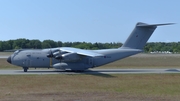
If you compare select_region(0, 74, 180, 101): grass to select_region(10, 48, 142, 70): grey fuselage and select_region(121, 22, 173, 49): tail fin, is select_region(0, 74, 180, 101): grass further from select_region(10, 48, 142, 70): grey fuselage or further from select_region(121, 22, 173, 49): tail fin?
select_region(121, 22, 173, 49): tail fin

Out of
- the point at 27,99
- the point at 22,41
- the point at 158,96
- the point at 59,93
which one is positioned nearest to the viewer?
the point at 27,99

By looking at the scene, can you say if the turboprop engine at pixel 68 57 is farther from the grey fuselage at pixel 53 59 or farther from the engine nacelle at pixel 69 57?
the grey fuselage at pixel 53 59

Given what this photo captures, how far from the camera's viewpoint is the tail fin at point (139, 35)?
36250mm

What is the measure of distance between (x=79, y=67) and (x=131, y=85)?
12.6 meters

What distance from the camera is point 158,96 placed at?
1753 cm

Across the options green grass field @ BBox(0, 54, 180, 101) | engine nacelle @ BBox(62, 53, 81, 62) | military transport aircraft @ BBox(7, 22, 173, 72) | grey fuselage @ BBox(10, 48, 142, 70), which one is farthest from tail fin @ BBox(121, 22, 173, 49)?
green grass field @ BBox(0, 54, 180, 101)

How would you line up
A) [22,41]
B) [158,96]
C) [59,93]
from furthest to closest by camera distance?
[22,41], [59,93], [158,96]

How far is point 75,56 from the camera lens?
34281 mm

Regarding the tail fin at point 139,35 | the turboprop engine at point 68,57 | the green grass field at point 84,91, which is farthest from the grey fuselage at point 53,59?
the green grass field at point 84,91

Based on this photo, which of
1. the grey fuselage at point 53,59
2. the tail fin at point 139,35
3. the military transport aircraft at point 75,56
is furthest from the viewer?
the tail fin at point 139,35

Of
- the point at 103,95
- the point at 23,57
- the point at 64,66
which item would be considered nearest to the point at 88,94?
the point at 103,95

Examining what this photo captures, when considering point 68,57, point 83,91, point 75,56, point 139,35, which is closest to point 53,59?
point 68,57

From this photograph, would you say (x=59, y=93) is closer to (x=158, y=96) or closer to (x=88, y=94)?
(x=88, y=94)

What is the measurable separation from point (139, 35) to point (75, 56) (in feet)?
A: 23.7
